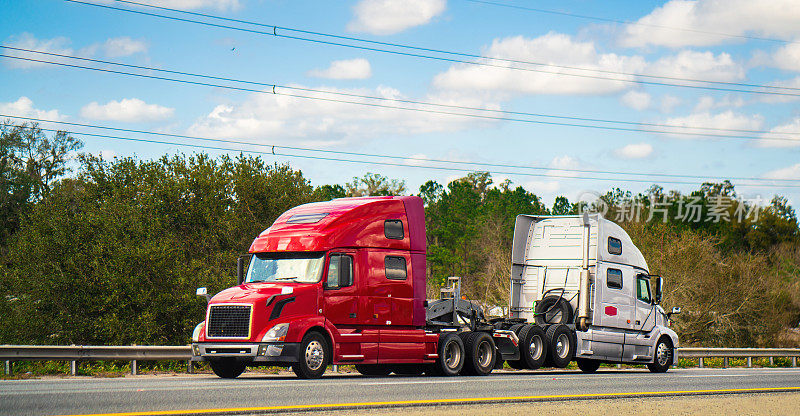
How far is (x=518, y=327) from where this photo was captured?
21359 mm

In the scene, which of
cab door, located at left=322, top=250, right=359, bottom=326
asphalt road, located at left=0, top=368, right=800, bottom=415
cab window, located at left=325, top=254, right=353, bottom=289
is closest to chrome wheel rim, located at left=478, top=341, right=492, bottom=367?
asphalt road, located at left=0, top=368, right=800, bottom=415

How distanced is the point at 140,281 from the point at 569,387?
30.6 m

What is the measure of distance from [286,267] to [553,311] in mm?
8011

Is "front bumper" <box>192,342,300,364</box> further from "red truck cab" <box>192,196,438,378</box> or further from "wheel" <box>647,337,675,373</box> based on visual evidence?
"wheel" <box>647,337,675,373</box>

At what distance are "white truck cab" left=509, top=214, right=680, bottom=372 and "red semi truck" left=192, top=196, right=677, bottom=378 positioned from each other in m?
1.06

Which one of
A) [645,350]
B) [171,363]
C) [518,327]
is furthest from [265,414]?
[645,350]

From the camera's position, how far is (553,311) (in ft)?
74.3

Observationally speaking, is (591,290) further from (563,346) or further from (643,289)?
(643,289)

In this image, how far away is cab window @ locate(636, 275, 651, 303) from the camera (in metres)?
23.8

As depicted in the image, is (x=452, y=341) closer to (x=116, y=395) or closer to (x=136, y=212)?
(x=116, y=395)

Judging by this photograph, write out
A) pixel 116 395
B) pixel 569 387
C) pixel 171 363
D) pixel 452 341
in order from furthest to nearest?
pixel 171 363, pixel 452 341, pixel 569 387, pixel 116 395

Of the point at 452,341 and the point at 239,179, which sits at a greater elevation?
the point at 239,179

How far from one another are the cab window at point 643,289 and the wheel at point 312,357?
33.6 feet

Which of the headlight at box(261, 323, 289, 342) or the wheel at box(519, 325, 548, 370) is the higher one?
the headlight at box(261, 323, 289, 342)
